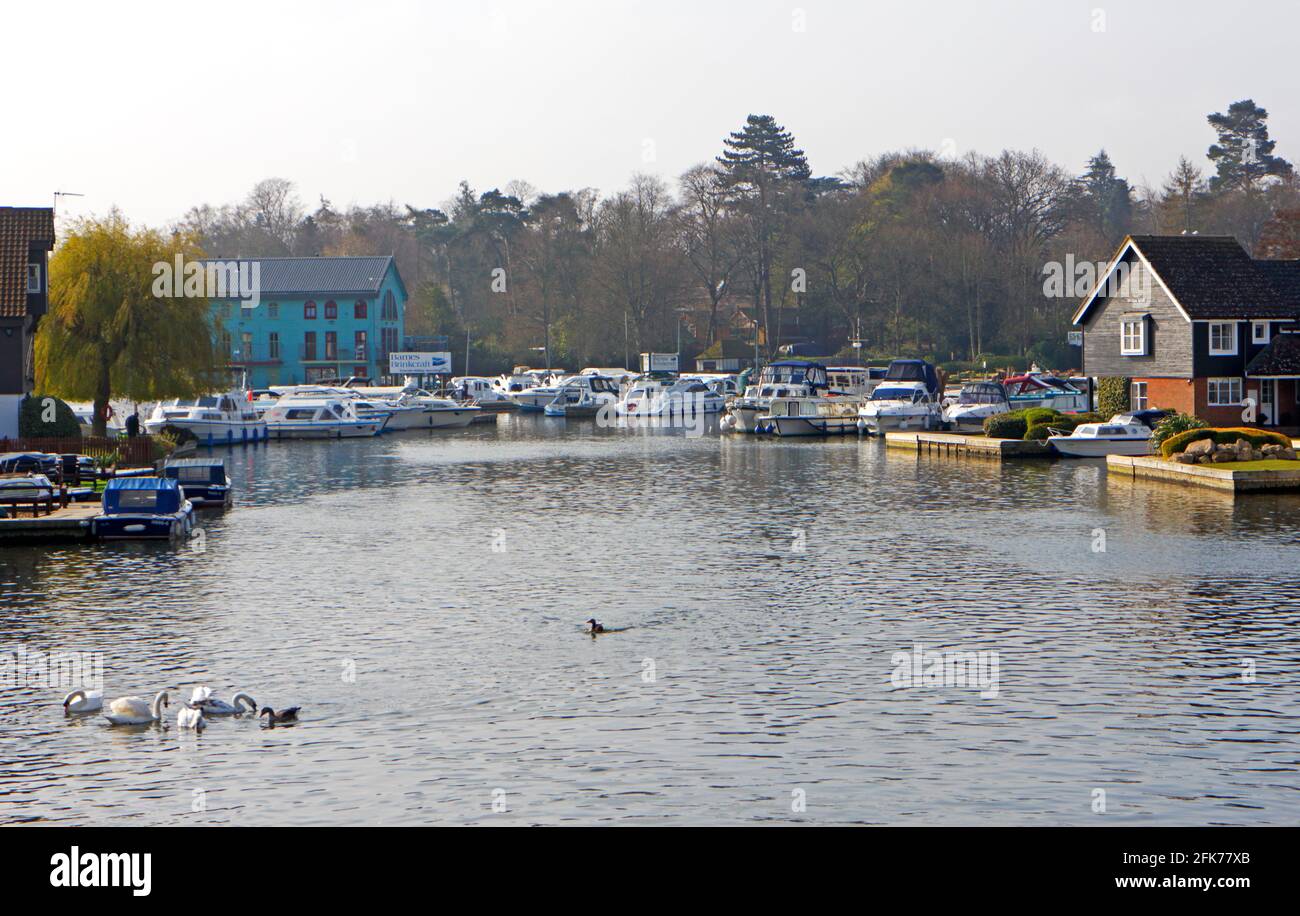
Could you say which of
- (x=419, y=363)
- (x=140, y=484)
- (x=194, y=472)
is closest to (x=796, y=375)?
(x=419, y=363)

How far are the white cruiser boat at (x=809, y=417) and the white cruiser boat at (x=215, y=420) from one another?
1126 inches

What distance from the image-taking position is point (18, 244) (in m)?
63.3

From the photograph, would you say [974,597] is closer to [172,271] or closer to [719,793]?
[719,793]

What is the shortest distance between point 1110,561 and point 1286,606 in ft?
22.2

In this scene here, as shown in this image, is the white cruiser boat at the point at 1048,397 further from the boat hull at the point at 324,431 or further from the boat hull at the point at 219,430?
the boat hull at the point at 219,430

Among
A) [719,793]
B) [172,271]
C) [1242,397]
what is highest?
[172,271]

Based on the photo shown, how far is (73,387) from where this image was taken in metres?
68.6

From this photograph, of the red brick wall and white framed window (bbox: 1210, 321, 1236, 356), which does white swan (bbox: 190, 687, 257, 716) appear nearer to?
the red brick wall

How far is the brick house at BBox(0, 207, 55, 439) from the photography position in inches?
2424

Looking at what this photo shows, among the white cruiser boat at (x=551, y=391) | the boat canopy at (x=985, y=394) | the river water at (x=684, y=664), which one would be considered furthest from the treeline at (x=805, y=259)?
the river water at (x=684, y=664)

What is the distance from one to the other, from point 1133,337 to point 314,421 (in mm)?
45821
